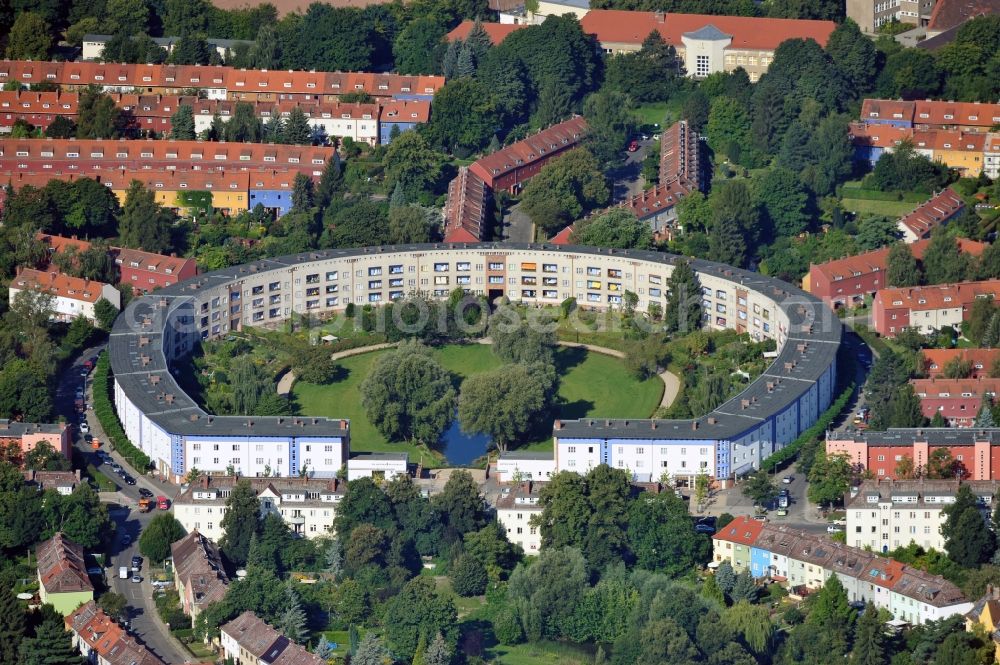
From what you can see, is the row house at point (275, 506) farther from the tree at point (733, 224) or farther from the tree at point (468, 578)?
the tree at point (733, 224)

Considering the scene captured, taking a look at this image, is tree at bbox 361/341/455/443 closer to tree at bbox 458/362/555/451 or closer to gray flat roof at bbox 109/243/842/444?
tree at bbox 458/362/555/451

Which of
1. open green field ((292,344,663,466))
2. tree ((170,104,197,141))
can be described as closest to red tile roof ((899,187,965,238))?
open green field ((292,344,663,466))

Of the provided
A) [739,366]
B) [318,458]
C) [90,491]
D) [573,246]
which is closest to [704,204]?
[573,246]

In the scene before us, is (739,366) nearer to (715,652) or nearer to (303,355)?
(303,355)

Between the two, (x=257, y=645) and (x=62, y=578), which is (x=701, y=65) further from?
(x=257, y=645)

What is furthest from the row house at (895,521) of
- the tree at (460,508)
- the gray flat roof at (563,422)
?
the tree at (460,508)
